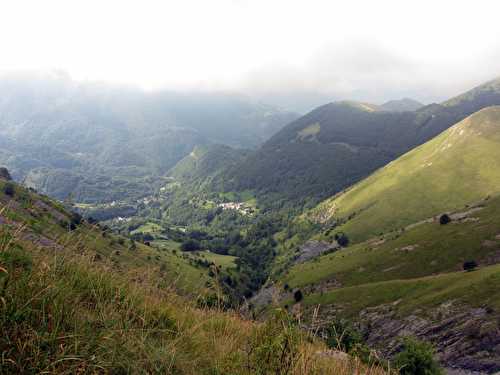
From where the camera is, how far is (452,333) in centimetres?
7312

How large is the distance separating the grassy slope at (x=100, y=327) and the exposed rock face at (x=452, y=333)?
2873 inches

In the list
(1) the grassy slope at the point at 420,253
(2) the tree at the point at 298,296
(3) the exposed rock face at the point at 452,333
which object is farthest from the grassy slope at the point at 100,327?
(1) the grassy slope at the point at 420,253

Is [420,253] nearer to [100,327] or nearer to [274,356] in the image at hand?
[274,356]

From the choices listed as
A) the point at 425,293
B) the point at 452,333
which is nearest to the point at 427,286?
the point at 425,293

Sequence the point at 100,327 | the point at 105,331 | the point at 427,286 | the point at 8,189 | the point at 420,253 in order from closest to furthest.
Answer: the point at 105,331, the point at 100,327, the point at 427,286, the point at 8,189, the point at 420,253

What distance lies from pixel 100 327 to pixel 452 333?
3528 inches

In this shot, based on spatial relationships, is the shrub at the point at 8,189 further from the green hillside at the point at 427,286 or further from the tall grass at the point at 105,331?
the tall grass at the point at 105,331

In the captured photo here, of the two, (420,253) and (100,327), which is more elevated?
(100,327)

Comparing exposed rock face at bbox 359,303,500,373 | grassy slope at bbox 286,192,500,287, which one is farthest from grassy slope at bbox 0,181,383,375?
grassy slope at bbox 286,192,500,287

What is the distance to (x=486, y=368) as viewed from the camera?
60.1m

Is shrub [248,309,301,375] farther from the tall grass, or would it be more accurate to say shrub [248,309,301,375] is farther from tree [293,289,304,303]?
tree [293,289,304,303]

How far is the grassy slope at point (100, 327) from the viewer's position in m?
3.60

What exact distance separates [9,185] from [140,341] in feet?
475

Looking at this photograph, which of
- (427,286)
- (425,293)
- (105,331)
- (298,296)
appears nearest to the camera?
(105,331)
